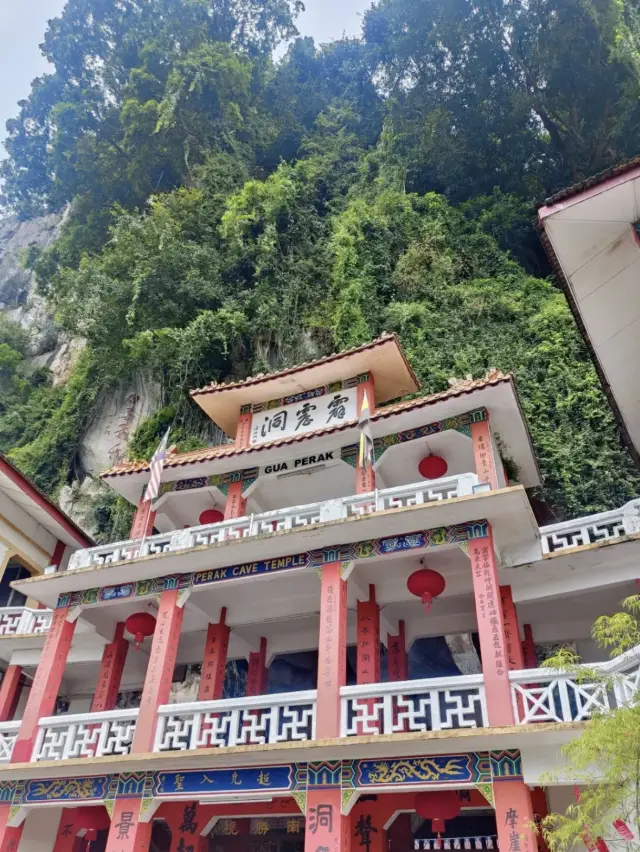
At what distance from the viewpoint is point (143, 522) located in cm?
1291

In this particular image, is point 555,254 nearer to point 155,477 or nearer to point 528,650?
point 528,650

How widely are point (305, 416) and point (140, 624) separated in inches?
196

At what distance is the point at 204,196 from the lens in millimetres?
25234

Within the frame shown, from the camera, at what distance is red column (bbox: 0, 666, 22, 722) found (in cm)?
1349

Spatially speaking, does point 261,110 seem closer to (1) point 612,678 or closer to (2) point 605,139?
(2) point 605,139

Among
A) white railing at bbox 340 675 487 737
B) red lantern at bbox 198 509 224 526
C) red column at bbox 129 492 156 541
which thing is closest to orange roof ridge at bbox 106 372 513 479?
red column at bbox 129 492 156 541

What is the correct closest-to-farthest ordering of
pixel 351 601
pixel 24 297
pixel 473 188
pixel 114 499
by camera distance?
pixel 351 601, pixel 114 499, pixel 473 188, pixel 24 297

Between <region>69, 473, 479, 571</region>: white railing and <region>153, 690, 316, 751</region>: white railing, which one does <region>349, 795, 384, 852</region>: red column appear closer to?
<region>153, 690, 316, 751</region>: white railing

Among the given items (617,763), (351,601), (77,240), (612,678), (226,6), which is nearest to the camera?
(617,763)

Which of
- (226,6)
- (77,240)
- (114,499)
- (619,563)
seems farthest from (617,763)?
(226,6)

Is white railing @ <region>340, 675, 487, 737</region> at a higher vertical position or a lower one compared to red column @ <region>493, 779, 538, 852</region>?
higher

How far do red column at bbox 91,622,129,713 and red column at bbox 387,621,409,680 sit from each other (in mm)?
5122

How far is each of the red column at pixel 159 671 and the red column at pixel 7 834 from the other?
240cm

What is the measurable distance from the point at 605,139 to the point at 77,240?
837 inches
